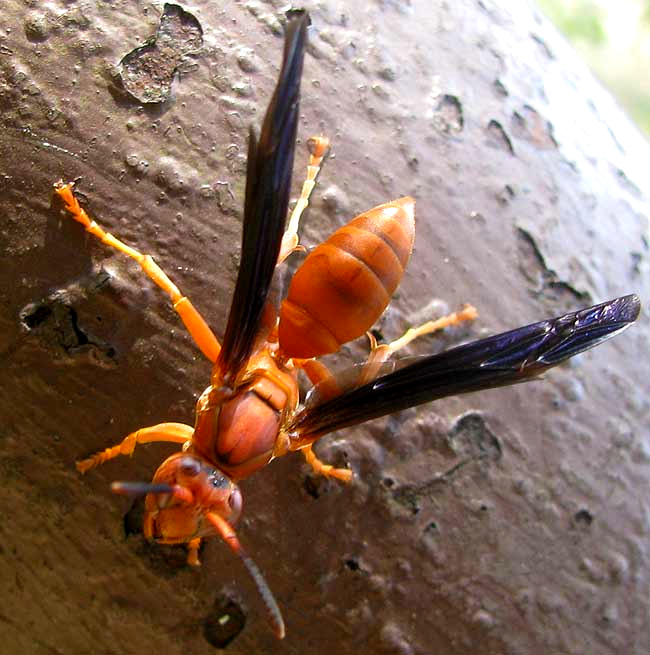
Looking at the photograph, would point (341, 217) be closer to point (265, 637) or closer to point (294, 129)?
point (294, 129)

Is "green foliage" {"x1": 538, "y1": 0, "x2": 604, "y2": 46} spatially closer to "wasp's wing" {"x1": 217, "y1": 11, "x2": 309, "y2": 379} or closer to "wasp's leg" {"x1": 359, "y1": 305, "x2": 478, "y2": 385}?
"wasp's leg" {"x1": 359, "y1": 305, "x2": 478, "y2": 385}

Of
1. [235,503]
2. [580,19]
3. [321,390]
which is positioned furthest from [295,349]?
[580,19]

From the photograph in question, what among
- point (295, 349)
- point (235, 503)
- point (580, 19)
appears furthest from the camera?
point (580, 19)

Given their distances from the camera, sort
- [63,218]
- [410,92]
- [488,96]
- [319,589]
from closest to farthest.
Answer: [63,218] → [319,589] → [410,92] → [488,96]

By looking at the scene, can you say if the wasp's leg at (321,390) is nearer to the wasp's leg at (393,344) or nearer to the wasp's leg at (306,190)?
the wasp's leg at (393,344)

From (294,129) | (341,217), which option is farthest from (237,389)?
(294,129)

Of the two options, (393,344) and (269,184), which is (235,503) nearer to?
(393,344)
